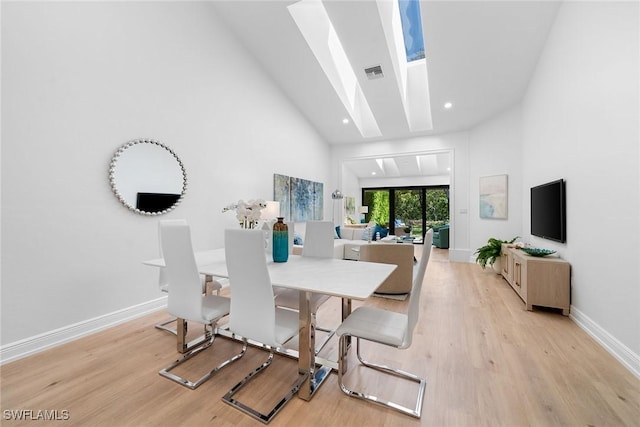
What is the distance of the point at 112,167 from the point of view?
258 centimetres

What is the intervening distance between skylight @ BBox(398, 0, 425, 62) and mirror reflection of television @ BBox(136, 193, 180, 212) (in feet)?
13.1

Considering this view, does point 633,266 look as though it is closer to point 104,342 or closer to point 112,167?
point 104,342

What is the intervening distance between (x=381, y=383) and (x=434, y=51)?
4234 millimetres

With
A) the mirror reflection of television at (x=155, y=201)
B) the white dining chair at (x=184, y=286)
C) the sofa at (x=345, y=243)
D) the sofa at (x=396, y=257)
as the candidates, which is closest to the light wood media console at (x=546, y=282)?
the sofa at (x=396, y=257)

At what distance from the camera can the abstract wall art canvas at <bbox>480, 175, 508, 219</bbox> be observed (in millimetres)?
5250

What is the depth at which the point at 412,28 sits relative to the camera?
157 inches

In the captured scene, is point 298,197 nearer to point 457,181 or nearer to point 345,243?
point 345,243

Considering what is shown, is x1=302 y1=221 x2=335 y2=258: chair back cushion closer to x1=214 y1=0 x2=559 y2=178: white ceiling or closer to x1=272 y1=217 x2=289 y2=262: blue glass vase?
x1=272 y1=217 x2=289 y2=262: blue glass vase

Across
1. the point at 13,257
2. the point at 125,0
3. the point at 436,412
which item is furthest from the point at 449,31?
the point at 13,257

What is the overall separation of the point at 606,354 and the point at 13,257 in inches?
183

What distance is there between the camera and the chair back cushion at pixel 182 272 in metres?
1.70

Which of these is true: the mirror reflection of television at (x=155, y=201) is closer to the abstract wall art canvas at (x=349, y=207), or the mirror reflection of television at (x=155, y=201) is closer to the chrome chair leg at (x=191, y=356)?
the chrome chair leg at (x=191, y=356)

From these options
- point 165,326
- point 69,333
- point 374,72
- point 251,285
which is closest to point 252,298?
point 251,285

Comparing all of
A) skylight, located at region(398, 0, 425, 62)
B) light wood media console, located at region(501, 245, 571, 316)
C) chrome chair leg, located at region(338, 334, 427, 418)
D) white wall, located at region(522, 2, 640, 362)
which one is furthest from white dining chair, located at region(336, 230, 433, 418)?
skylight, located at region(398, 0, 425, 62)
